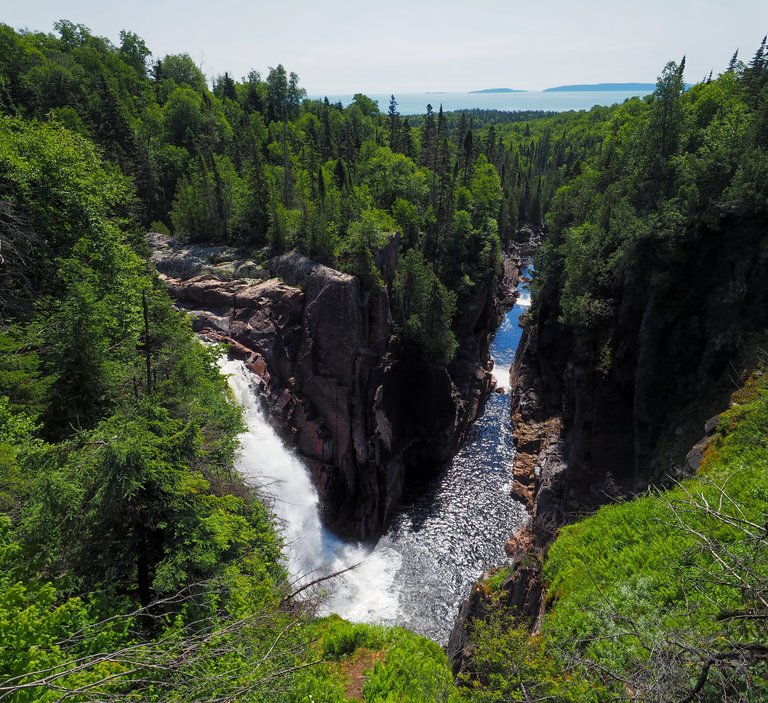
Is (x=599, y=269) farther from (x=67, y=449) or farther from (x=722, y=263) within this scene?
(x=67, y=449)

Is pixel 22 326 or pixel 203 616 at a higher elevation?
pixel 22 326

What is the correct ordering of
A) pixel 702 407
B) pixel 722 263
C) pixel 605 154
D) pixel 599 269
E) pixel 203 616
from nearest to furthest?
pixel 203 616
pixel 702 407
pixel 722 263
pixel 599 269
pixel 605 154

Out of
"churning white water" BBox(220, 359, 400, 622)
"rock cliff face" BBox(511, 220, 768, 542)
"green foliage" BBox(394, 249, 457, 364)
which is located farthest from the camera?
"green foliage" BBox(394, 249, 457, 364)

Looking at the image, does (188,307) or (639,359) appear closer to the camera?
(639,359)

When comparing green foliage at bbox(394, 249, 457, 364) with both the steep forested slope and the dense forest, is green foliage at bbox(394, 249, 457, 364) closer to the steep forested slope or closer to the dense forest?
the dense forest

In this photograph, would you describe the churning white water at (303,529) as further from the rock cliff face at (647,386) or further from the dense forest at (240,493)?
the rock cliff face at (647,386)

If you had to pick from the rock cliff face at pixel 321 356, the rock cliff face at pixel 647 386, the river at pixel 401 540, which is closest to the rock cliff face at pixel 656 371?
the rock cliff face at pixel 647 386

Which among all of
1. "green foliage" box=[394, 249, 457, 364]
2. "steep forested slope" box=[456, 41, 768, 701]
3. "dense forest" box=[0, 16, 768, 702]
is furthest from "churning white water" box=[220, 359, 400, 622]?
"green foliage" box=[394, 249, 457, 364]

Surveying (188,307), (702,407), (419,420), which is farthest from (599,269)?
(188,307)
